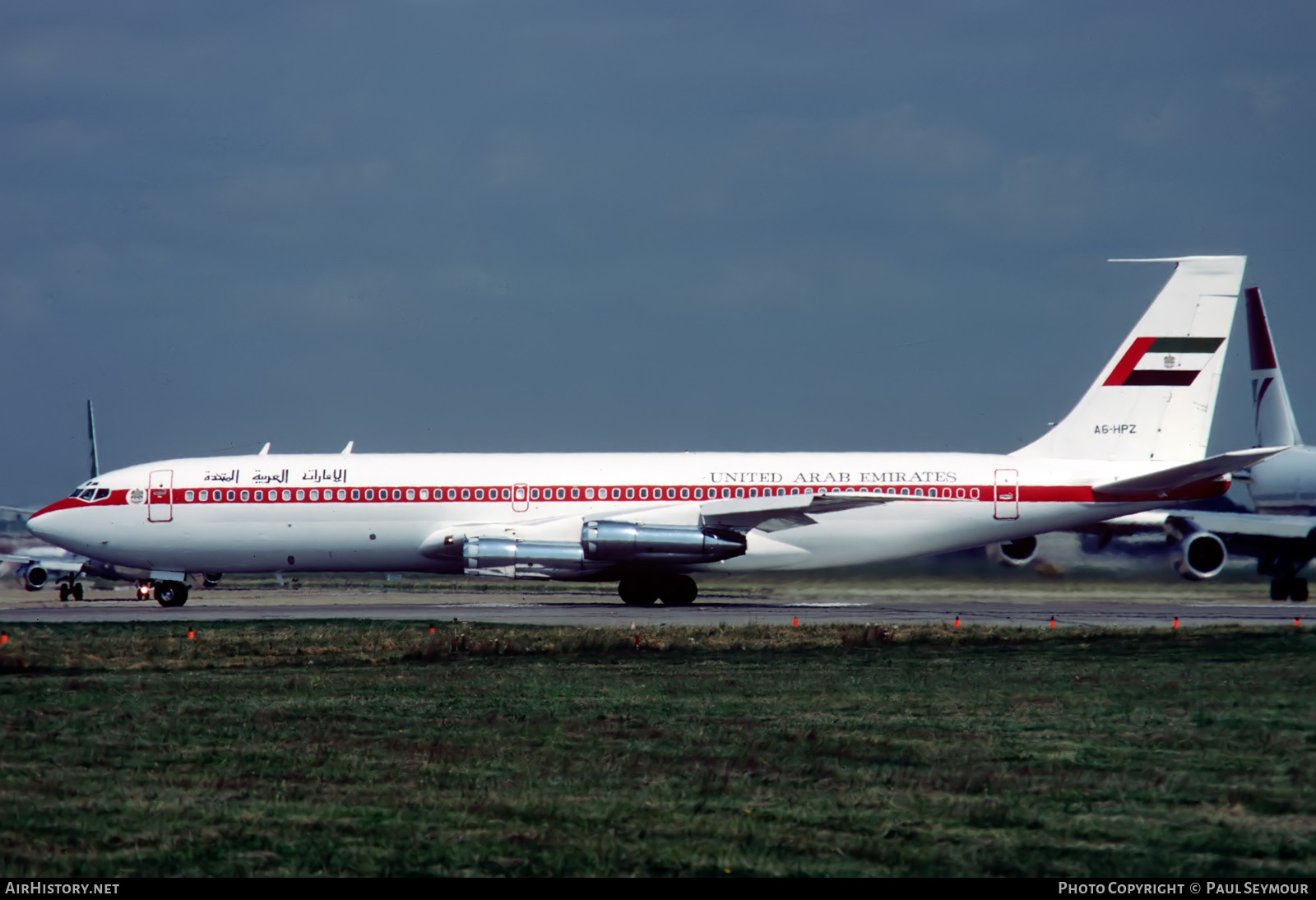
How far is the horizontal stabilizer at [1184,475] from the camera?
107 ft

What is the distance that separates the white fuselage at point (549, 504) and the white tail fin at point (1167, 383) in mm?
831

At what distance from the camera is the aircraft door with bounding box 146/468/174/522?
3666cm

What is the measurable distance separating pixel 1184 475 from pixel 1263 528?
5.05 metres

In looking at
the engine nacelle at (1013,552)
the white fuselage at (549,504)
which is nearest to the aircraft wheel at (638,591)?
the white fuselage at (549,504)

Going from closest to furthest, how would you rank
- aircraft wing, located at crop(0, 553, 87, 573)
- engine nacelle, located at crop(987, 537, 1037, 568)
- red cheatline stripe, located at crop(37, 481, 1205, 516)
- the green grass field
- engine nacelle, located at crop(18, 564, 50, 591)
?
the green grass field, red cheatline stripe, located at crop(37, 481, 1205, 516), engine nacelle, located at crop(987, 537, 1037, 568), engine nacelle, located at crop(18, 564, 50, 591), aircraft wing, located at crop(0, 553, 87, 573)

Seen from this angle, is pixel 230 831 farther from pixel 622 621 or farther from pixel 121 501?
pixel 121 501

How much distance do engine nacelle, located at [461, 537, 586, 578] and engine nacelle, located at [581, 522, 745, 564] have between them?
53 centimetres

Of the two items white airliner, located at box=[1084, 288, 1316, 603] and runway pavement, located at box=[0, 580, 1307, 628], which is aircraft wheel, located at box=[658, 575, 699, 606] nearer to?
runway pavement, located at box=[0, 580, 1307, 628]

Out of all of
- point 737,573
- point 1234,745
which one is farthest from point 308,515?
point 1234,745

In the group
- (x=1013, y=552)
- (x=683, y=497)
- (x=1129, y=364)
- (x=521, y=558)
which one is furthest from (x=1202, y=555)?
(x=521, y=558)

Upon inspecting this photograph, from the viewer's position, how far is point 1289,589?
1419 inches

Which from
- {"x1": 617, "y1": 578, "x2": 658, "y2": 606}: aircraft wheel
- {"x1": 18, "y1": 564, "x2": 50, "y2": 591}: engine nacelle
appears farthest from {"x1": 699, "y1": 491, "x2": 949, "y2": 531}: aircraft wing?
{"x1": 18, "y1": 564, "x2": 50, "y2": 591}: engine nacelle

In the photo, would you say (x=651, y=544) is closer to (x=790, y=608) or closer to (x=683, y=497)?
(x=683, y=497)

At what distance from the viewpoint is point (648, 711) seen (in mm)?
14164
